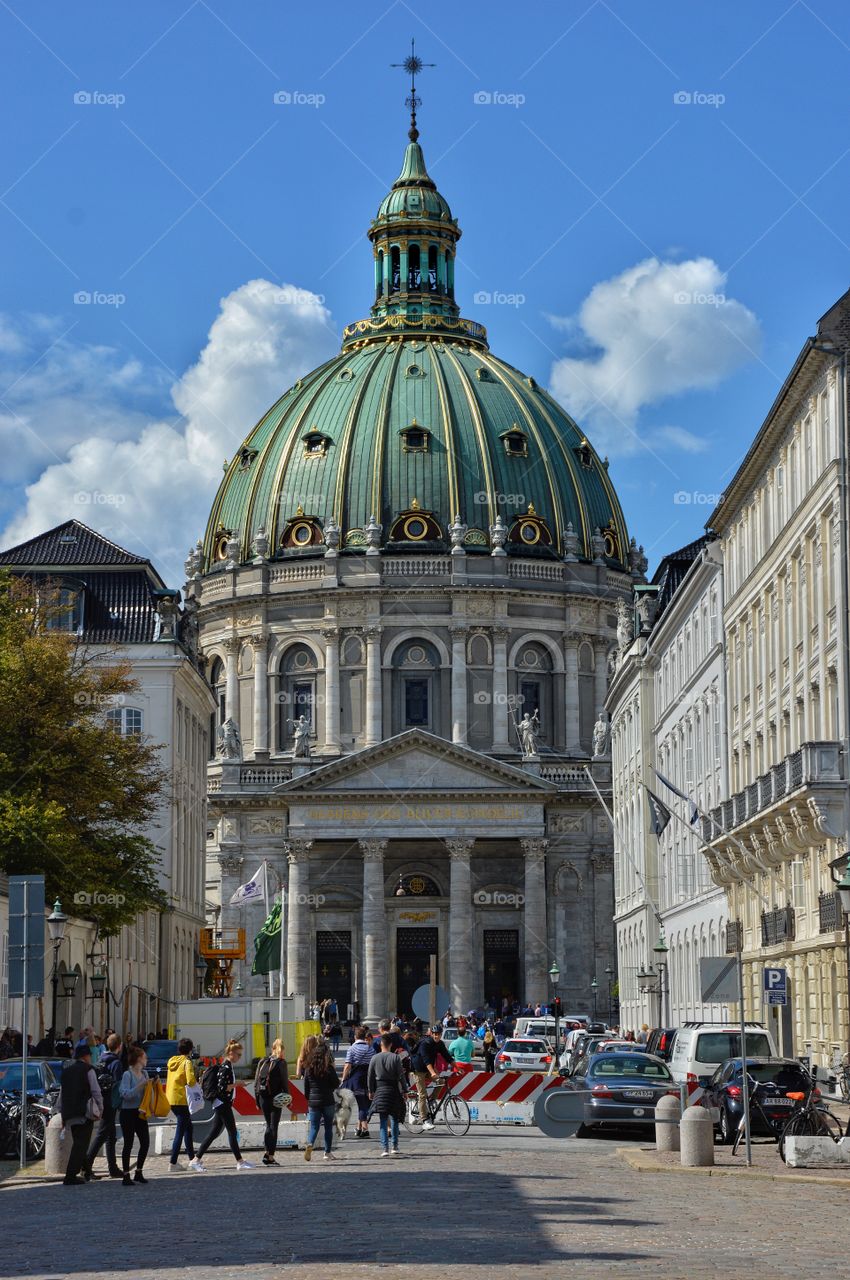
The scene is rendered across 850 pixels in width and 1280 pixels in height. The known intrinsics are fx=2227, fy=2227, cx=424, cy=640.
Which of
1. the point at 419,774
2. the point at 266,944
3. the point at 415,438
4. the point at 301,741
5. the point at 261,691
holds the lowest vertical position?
the point at 266,944

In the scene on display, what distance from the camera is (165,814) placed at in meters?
73.4

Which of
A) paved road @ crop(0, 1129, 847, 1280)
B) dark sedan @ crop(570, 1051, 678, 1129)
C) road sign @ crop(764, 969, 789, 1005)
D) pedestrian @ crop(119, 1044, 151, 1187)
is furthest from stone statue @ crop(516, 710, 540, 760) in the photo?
pedestrian @ crop(119, 1044, 151, 1187)

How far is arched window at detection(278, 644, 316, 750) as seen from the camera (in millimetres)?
121312

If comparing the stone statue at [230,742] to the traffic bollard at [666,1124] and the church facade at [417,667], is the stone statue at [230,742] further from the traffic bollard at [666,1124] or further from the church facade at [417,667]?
the traffic bollard at [666,1124]

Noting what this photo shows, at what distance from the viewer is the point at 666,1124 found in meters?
29.5

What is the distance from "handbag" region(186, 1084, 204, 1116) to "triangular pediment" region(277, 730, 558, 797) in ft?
253

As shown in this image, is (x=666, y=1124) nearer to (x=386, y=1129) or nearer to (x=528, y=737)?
(x=386, y=1129)

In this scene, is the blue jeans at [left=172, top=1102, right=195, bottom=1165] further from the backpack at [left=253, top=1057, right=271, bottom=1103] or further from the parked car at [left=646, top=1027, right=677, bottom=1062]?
the parked car at [left=646, top=1027, right=677, bottom=1062]

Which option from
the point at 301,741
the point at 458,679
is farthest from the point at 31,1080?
the point at 458,679

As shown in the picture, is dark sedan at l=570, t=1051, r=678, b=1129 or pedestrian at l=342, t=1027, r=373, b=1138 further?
pedestrian at l=342, t=1027, r=373, b=1138

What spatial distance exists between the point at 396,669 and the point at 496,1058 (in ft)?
226

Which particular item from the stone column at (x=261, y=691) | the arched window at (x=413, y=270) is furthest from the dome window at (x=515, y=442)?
the stone column at (x=261, y=691)

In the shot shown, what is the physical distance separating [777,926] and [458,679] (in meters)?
71.9

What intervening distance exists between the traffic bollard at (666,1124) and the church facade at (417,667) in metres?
74.4
